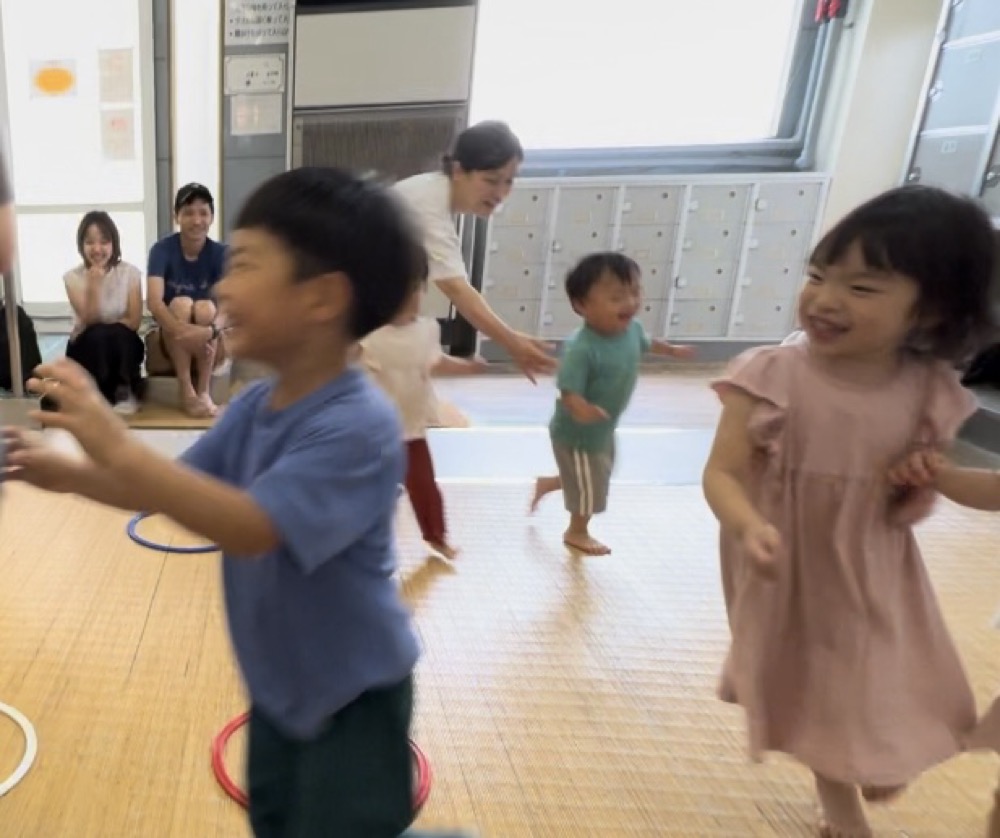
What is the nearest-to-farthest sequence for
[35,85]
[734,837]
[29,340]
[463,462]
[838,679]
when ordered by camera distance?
[838,679] → [734,837] → [463,462] → [29,340] → [35,85]

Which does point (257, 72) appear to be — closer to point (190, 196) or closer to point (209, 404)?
point (190, 196)

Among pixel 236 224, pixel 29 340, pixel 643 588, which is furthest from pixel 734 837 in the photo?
pixel 29 340

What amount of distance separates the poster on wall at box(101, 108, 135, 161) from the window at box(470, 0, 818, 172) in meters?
1.80

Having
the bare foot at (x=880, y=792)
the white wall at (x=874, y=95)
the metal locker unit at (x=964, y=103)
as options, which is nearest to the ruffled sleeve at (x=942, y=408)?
the bare foot at (x=880, y=792)

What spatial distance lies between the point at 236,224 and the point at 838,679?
95 cm

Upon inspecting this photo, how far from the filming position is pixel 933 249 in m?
1.01

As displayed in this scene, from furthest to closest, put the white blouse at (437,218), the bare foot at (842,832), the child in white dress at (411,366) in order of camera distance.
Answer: the white blouse at (437,218) → the child in white dress at (411,366) → the bare foot at (842,832)

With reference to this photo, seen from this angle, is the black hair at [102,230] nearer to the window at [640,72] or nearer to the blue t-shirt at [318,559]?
the window at [640,72]

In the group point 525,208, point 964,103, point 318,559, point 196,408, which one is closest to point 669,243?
point 525,208

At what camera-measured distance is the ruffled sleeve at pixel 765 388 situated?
1089 mm

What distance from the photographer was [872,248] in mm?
1011

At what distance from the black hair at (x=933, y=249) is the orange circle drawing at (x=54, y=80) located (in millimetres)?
4561

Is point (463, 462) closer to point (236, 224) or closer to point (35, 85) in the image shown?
point (236, 224)

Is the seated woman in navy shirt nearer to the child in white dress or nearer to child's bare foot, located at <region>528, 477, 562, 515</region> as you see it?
child's bare foot, located at <region>528, 477, 562, 515</region>
